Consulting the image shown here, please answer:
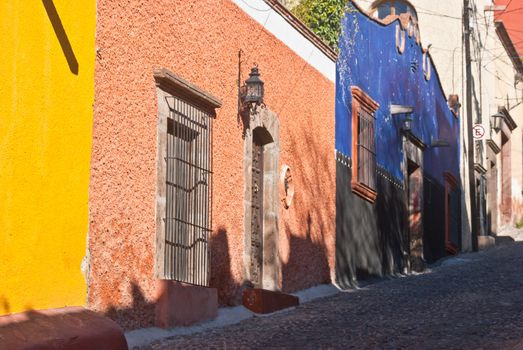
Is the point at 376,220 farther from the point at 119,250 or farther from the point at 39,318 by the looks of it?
the point at 39,318

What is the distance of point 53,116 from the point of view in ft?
24.8

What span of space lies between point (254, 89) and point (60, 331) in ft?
16.9

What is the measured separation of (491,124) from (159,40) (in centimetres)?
2467

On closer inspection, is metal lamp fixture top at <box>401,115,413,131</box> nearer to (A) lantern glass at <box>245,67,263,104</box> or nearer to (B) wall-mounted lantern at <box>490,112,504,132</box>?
(A) lantern glass at <box>245,67,263,104</box>

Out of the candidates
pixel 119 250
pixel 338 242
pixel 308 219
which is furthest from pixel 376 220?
pixel 119 250

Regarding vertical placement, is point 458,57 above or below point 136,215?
above

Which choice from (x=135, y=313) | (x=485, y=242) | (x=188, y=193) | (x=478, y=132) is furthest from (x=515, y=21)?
(x=135, y=313)

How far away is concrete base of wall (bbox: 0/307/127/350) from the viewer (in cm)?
649

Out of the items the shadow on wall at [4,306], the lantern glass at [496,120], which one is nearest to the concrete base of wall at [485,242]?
the lantern glass at [496,120]

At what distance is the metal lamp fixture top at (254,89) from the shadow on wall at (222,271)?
5.06ft

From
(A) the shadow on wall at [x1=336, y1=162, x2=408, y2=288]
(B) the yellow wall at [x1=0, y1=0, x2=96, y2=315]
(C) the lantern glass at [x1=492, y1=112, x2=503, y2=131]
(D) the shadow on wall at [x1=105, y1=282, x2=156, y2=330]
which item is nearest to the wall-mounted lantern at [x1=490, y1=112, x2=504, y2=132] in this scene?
(C) the lantern glass at [x1=492, y1=112, x2=503, y2=131]

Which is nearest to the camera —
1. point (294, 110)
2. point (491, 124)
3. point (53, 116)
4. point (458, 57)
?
point (53, 116)

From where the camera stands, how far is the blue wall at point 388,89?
52.8 ft

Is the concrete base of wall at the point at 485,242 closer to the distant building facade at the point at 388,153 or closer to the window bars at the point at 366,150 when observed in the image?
the distant building facade at the point at 388,153
